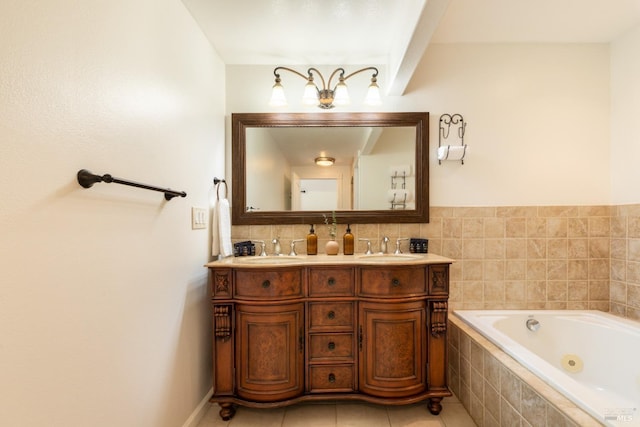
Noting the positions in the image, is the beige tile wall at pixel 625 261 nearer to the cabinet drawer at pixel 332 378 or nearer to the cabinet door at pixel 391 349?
the cabinet door at pixel 391 349

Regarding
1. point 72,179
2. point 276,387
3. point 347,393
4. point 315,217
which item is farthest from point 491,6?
point 276,387

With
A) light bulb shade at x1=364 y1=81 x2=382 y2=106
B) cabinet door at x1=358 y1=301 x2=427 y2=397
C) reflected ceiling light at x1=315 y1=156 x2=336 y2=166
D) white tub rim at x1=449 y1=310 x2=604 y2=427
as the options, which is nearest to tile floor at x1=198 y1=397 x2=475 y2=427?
cabinet door at x1=358 y1=301 x2=427 y2=397

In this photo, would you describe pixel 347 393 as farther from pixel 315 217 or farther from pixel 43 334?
pixel 43 334

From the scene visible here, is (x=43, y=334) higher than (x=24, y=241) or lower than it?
lower

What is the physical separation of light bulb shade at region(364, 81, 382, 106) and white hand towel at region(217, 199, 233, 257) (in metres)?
1.20

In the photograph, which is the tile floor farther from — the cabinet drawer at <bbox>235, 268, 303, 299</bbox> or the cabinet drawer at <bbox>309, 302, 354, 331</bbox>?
the cabinet drawer at <bbox>235, 268, 303, 299</bbox>

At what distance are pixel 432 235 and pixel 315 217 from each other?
2.82 feet

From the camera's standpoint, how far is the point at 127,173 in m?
1.12

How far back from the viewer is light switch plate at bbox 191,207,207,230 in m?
1.69

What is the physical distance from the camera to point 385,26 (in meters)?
1.80

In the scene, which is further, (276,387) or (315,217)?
(315,217)

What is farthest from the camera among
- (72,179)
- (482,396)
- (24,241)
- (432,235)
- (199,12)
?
(432,235)

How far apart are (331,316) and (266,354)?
1.35 ft

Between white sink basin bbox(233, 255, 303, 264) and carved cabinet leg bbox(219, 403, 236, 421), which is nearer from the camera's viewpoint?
carved cabinet leg bbox(219, 403, 236, 421)
